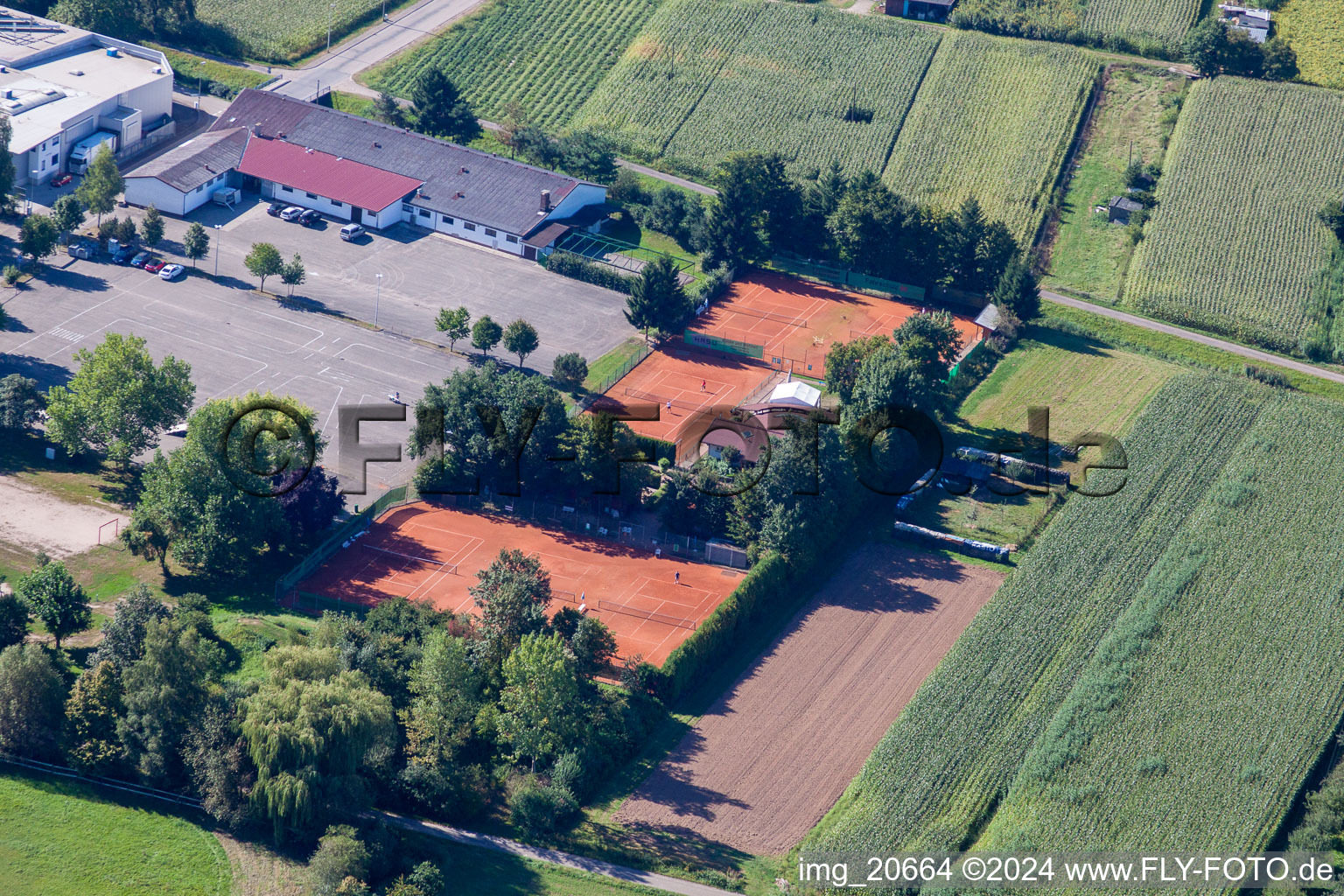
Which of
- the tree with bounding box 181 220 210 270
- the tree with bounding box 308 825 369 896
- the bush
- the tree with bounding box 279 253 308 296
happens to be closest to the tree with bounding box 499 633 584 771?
the bush

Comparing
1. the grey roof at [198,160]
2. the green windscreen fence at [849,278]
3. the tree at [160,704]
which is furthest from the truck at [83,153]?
the tree at [160,704]

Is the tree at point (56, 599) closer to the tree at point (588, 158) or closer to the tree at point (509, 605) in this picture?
the tree at point (509, 605)

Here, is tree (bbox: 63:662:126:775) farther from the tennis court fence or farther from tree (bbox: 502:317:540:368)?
tree (bbox: 502:317:540:368)

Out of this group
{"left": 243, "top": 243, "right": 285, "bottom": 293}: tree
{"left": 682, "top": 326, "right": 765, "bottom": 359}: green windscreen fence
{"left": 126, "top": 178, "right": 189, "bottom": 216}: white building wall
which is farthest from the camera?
{"left": 126, "top": 178, "right": 189, "bottom": 216}: white building wall

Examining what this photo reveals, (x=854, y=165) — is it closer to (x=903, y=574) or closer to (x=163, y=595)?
(x=903, y=574)

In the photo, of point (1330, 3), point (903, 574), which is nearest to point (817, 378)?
point (903, 574)

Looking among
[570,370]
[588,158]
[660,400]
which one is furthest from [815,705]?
[588,158]
